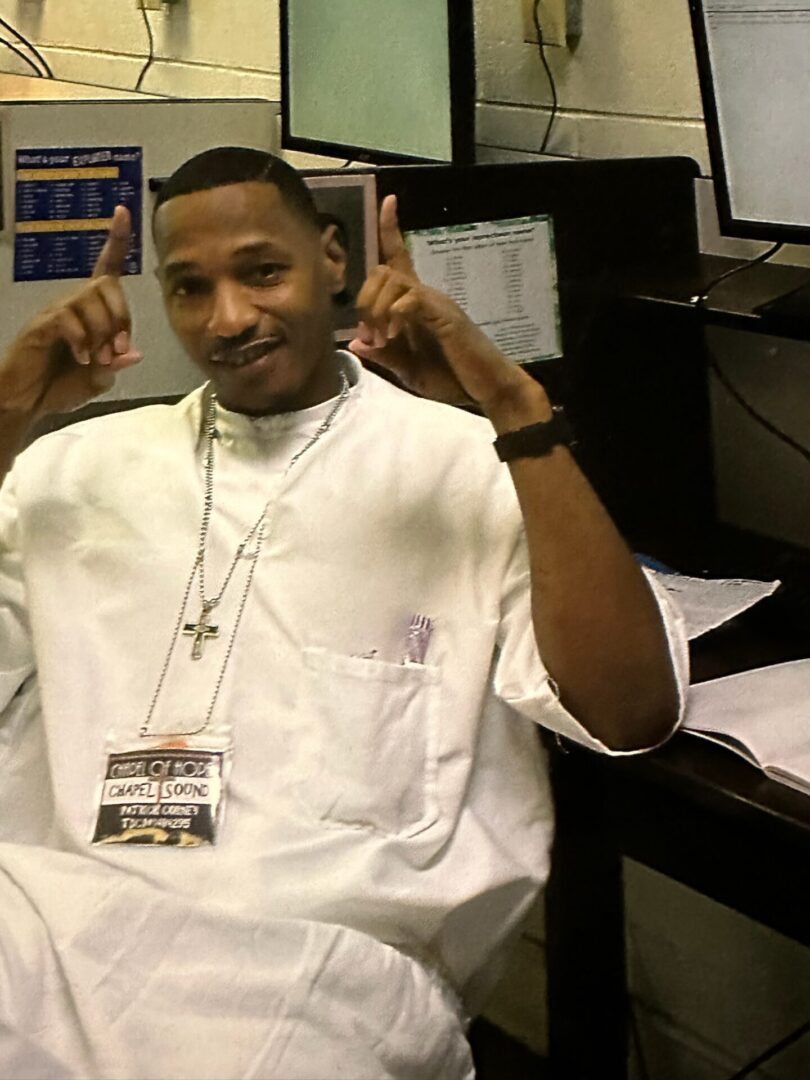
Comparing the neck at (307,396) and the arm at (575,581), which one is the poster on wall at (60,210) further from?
the arm at (575,581)

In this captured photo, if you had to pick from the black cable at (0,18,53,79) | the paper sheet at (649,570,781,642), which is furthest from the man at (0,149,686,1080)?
the black cable at (0,18,53,79)

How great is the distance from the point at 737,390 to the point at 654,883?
583mm

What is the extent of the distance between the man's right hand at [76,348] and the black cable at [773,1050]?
994 millimetres

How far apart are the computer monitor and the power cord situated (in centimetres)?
28

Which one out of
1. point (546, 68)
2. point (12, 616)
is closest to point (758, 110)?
point (546, 68)

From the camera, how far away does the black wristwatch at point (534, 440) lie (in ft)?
2.92

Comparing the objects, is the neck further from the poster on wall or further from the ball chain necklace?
the poster on wall

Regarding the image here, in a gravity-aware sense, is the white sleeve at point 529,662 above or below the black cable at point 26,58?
below

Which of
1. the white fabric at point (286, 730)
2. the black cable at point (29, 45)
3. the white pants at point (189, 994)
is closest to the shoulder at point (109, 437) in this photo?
the white fabric at point (286, 730)

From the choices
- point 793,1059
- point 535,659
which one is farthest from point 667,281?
point 793,1059

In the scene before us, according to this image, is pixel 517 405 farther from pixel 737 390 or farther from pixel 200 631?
pixel 737 390

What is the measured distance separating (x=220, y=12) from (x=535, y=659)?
1.55m

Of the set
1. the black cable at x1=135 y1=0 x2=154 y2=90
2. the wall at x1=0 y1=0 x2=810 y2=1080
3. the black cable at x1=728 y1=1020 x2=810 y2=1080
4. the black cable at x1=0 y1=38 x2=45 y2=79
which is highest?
the black cable at x1=0 y1=38 x2=45 y2=79

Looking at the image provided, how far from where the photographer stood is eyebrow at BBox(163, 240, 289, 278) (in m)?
0.95
